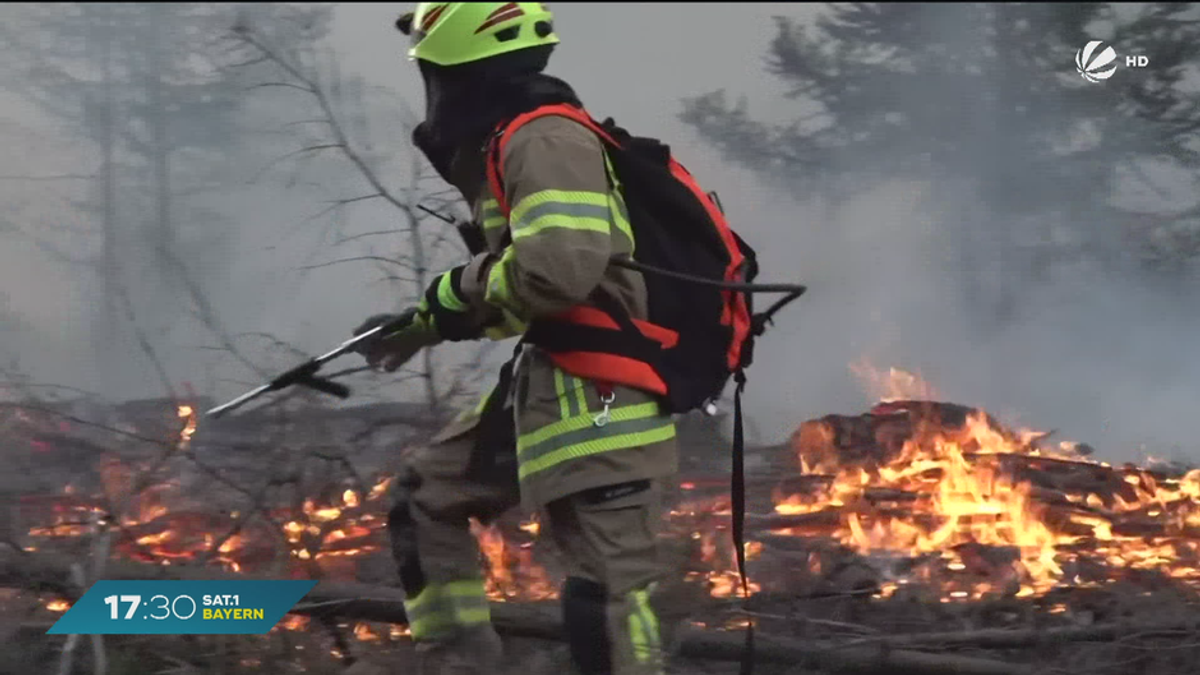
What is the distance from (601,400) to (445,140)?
73 centimetres

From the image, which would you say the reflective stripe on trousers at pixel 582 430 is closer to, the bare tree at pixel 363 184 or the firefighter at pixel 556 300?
the firefighter at pixel 556 300

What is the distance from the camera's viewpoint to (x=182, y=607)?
3.93 metres

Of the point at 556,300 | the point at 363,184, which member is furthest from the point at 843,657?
the point at 363,184

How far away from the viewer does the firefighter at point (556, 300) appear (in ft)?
9.73

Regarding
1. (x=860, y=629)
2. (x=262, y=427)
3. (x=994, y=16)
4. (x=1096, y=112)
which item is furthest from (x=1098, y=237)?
(x=262, y=427)

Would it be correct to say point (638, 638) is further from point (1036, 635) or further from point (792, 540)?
point (792, 540)

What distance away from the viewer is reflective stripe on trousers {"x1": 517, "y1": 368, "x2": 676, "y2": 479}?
3107mm

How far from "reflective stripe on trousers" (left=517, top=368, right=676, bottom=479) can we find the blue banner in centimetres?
116

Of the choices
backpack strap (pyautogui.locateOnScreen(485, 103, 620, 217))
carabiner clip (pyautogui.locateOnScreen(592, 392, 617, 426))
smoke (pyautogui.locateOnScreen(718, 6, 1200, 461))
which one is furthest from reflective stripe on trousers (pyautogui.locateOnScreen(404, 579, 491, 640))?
smoke (pyautogui.locateOnScreen(718, 6, 1200, 461))

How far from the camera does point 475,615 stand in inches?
139

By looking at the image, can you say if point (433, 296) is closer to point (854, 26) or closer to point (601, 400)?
point (601, 400)

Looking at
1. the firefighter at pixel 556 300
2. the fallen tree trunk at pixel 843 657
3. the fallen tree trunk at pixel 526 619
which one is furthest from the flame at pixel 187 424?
the fallen tree trunk at pixel 843 657

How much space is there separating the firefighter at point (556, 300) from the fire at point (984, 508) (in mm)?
1544

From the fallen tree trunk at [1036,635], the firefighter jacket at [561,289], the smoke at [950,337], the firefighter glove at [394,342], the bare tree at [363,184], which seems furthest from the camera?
the smoke at [950,337]
